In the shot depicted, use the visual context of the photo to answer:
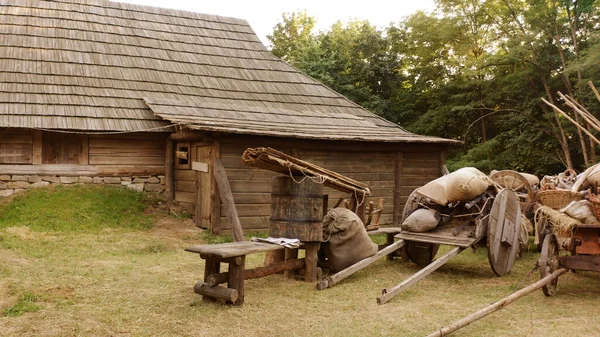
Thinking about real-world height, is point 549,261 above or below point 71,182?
below

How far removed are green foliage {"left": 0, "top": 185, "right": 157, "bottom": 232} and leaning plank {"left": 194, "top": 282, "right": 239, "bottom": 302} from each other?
17.2ft

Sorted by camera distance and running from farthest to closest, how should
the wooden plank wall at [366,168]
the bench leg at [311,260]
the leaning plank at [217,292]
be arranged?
the wooden plank wall at [366,168] → the bench leg at [311,260] → the leaning plank at [217,292]

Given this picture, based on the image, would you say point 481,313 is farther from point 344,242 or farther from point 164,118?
point 164,118

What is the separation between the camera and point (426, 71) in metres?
24.7

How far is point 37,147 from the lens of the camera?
11578 millimetres

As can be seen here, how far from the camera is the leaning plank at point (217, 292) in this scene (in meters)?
5.69

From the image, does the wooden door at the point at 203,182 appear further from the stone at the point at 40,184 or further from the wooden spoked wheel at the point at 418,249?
the wooden spoked wheel at the point at 418,249

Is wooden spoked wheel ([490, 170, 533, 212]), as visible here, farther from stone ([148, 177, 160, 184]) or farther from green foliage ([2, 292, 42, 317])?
green foliage ([2, 292, 42, 317])

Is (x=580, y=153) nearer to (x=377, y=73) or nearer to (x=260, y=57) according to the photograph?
(x=377, y=73)

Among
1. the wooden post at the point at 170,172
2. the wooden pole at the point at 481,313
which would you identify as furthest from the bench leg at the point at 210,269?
the wooden post at the point at 170,172

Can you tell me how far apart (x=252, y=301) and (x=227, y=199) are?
4307 mm

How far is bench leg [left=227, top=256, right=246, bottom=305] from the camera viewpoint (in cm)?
581

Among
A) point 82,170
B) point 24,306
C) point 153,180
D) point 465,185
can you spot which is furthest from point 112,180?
point 465,185

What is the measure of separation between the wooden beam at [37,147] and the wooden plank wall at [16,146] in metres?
0.07
